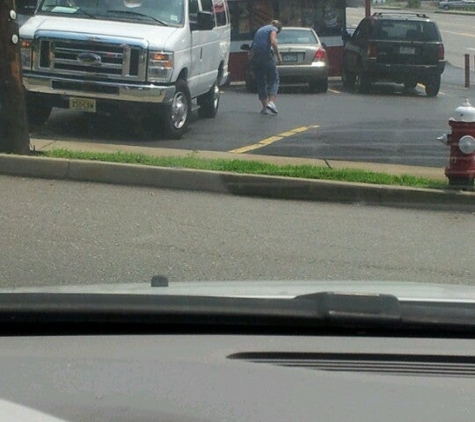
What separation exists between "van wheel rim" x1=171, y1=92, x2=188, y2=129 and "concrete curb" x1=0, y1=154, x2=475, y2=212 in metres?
2.99

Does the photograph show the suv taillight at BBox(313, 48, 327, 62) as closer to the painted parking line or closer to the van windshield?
the painted parking line

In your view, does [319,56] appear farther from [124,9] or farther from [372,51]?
[124,9]

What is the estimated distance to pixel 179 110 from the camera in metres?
14.6

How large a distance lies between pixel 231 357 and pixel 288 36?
895 inches

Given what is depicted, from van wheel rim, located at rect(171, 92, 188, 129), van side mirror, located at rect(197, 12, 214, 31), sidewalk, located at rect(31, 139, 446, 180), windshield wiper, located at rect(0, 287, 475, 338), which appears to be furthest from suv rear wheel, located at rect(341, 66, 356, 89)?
windshield wiper, located at rect(0, 287, 475, 338)

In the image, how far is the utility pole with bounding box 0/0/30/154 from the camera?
11945 mm

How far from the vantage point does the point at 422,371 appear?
203 centimetres

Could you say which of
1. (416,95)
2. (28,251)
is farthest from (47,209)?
(416,95)

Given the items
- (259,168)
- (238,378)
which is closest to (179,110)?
(259,168)

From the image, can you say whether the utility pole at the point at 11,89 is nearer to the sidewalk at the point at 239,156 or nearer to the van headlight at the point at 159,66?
the sidewalk at the point at 239,156

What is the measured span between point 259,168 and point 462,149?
7.32 ft

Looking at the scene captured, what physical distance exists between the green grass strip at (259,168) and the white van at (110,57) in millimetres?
1814

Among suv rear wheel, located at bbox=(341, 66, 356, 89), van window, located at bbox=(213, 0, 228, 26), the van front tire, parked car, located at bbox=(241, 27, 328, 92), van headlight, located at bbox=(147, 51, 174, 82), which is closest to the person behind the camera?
van headlight, located at bbox=(147, 51, 174, 82)

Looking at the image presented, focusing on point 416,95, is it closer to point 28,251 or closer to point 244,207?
point 244,207
